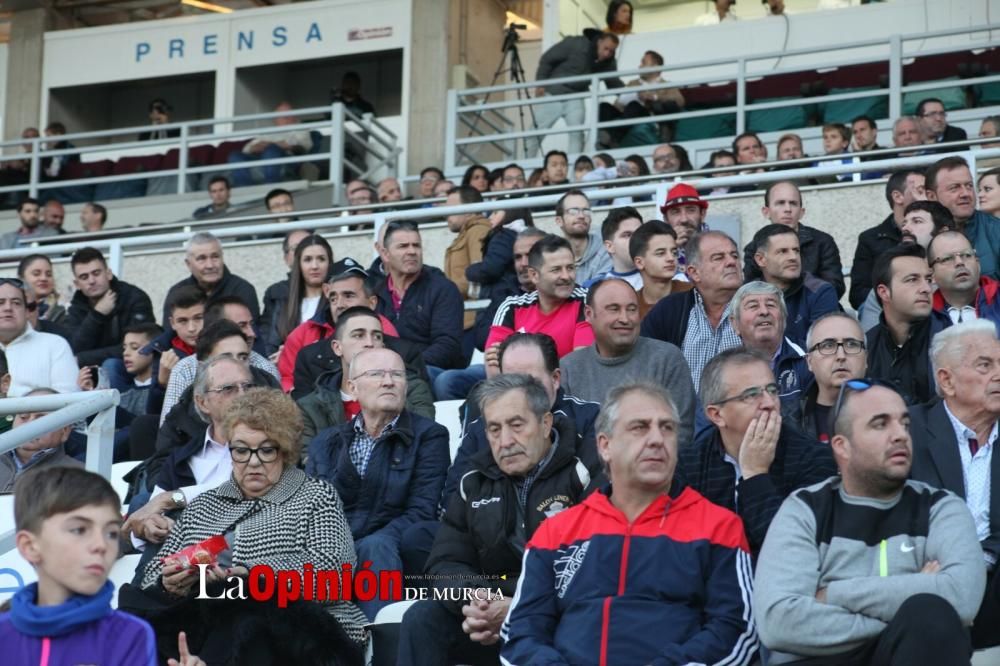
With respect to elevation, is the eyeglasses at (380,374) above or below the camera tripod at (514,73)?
below

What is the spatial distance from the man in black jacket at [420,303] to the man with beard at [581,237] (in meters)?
0.89

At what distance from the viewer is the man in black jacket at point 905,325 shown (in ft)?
21.7

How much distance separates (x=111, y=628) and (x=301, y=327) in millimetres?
4327

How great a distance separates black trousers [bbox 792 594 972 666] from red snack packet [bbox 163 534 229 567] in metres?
2.26

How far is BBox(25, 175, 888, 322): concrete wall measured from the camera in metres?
10.4

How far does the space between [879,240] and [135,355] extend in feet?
13.3

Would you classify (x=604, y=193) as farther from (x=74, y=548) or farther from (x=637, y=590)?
(x=74, y=548)

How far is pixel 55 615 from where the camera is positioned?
4070 mm

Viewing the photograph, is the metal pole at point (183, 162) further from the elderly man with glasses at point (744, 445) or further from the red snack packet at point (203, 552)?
the elderly man with glasses at point (744, 445)

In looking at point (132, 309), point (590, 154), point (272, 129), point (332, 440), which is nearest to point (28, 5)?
point (272, 129)

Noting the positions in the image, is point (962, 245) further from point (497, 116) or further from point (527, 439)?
point (497, 116)

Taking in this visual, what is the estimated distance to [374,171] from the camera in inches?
587

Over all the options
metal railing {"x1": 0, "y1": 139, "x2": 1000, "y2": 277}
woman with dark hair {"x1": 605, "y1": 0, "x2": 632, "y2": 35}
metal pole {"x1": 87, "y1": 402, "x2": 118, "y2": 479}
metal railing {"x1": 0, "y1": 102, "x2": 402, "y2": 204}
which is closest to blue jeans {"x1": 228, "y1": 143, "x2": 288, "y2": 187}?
metal railing {"x1": 0, "y1": 102, "x2": 402, "y2": 204}

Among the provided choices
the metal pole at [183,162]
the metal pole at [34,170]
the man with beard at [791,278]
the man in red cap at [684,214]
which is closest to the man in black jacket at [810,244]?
the man in red cap at [684,214]
